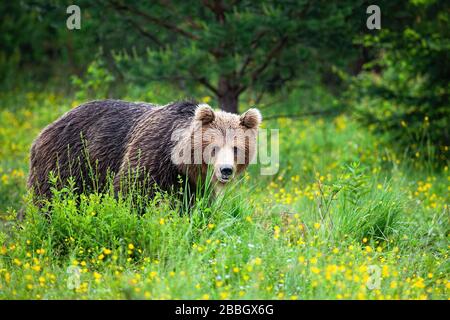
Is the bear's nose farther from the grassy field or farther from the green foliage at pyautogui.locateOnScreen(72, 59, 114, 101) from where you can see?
the green foliage at pyautogui.locateOnScreen(72, 59, 114, 101)

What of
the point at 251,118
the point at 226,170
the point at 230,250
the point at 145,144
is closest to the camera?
the point at 230,250

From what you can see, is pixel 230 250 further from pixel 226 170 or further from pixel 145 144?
pixel 145 144

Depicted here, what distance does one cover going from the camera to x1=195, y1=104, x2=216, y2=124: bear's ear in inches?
221

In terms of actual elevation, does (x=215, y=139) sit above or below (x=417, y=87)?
below

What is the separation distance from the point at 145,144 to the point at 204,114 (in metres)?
0.65

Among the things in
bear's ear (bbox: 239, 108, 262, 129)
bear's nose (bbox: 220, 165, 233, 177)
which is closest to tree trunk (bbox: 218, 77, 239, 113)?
bear's ear (bbox: 239, 108, 262, 129)

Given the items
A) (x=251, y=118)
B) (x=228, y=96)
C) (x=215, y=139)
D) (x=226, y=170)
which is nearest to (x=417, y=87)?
(x=228, y=96)

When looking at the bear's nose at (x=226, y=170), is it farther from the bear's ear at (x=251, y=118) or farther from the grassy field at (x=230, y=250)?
the bear's ear at (x=251, y=118)

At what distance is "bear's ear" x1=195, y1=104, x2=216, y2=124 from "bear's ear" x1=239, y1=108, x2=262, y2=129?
0.28m

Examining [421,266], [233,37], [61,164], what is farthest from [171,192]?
[233,37]

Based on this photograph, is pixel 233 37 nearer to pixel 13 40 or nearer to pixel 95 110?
pixel 95 110

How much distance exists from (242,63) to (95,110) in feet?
11.3

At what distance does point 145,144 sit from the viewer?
19.4 feet

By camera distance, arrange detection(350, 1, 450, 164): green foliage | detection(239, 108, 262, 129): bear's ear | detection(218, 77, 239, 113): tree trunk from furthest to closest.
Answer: detection(218, 77, 239, 113): tree trunk
detection(350, 1, 450, 164): green foliage
detection(239, 108, 262, 129): bear's ear
